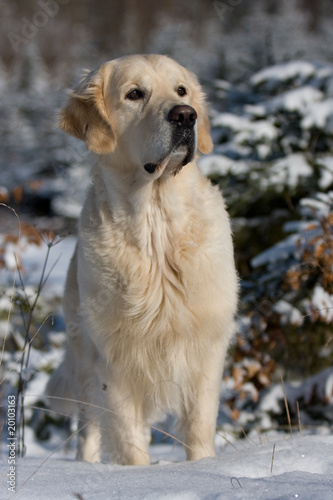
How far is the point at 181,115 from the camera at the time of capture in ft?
8.22

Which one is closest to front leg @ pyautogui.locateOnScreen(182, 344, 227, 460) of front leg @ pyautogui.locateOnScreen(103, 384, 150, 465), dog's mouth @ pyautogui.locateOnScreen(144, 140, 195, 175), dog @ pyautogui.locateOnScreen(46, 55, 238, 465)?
dog @ pyautogui.locateOnScreen(46, 55, 238, 465)

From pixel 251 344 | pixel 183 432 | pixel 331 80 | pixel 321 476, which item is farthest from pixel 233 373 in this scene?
pixel 321 476

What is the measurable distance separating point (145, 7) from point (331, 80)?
3394 centimetres

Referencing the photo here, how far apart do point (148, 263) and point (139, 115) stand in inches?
28.3

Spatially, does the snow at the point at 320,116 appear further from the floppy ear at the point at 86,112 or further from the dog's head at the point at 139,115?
the floppy ear at the point at 86,112

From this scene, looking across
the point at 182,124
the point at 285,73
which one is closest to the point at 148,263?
the point at 182,124

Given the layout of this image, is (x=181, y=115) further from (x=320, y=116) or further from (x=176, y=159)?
(x=320, y=116)

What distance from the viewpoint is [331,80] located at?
16.5 feet

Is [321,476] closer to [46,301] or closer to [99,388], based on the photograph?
[99,388]

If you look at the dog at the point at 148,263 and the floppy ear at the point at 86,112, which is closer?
the dog at the point at 148,263

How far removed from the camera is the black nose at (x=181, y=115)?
2494mm

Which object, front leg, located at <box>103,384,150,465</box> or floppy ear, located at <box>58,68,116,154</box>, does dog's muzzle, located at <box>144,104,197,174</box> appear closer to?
floppy ear, located at <box>58,68,116,154</box>

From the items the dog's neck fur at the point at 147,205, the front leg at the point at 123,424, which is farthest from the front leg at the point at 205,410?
the dog's neck fur at the point at 147,205

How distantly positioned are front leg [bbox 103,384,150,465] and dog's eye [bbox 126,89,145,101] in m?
1.40
